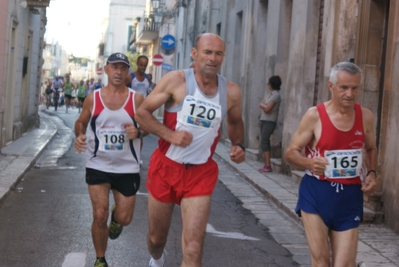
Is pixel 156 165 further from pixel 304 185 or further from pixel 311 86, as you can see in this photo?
pixel 311 86

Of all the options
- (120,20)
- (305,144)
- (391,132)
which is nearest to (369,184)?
(305,144)

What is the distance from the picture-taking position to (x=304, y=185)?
571 cm

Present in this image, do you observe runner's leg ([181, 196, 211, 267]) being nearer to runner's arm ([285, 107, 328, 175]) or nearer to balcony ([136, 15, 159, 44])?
runner's arm ([285, 107, 328, 175])

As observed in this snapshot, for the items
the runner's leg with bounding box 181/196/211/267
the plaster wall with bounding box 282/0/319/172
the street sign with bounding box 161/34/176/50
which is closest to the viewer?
the runner's leg with bounding box 181/196/211/267

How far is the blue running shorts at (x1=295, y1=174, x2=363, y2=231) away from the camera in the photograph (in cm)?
554

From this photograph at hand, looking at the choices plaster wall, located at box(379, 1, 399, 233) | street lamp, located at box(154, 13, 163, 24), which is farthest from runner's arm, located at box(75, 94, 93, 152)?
street lamp, located at box(154, 13, 163, 24)

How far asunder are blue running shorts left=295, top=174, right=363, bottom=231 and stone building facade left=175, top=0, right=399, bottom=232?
422cm

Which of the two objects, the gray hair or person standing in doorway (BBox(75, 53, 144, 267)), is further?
person standing in doorway (BBox(75, 53, 144, 267))

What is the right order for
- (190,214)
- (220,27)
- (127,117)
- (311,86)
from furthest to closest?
(220,27)
(311,86)
(127,117)
(190,214)

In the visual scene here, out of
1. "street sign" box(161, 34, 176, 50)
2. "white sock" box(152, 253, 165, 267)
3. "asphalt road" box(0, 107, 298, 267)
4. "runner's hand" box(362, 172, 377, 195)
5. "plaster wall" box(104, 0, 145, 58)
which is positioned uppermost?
"plaster wall" box(104, 0, 145, 58)

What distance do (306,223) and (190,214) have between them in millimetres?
847

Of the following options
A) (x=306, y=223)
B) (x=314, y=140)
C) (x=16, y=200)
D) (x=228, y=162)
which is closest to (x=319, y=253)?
(x=306, y=223)

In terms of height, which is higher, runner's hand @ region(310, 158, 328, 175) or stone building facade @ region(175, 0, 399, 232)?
stone building facade @ region(175, 0, 399, 232)

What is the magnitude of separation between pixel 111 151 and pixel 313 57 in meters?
8.77
